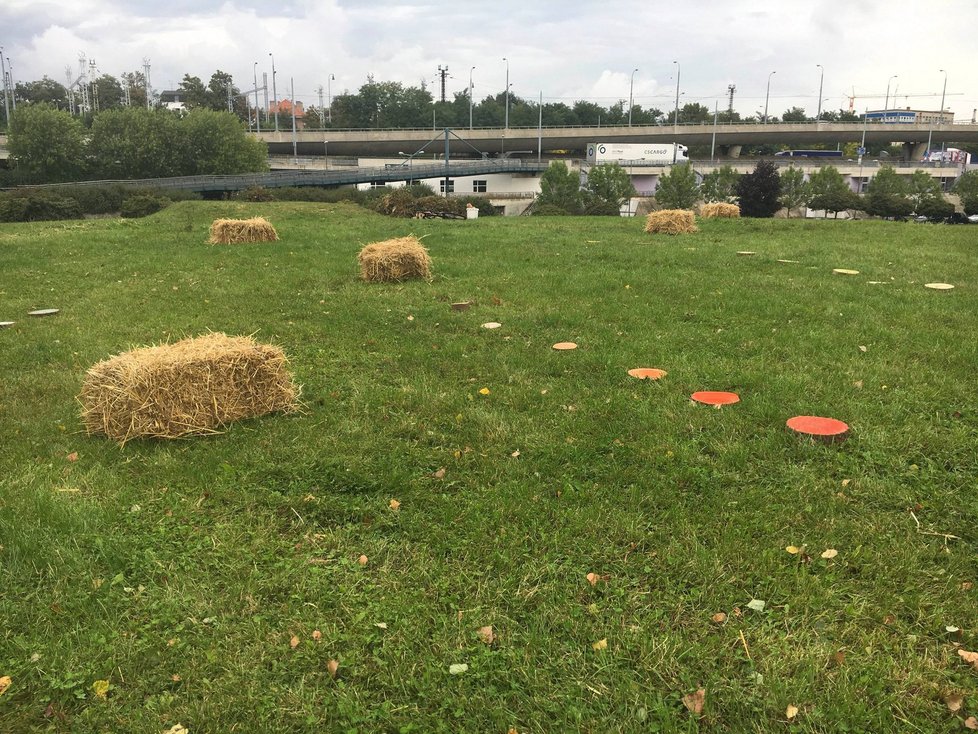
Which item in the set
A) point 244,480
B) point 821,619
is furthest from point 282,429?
point 821,619

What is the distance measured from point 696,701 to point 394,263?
9.59 meters

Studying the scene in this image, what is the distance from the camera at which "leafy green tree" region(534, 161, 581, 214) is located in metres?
40.0

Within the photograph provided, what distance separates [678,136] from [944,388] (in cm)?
10309

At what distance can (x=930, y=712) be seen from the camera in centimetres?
249

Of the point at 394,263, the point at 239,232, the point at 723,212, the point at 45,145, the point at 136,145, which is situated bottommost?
the point at 394,263

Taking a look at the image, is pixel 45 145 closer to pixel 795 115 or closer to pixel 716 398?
pixel 716 398

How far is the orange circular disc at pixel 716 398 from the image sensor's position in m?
5.28

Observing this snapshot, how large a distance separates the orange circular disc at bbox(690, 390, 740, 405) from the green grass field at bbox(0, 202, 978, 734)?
0.11 metres

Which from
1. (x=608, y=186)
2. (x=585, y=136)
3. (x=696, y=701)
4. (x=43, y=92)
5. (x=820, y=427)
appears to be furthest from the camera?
(x=43, y=92)

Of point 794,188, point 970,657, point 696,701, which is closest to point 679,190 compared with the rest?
point 794,188

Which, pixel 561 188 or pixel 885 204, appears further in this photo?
pixel 561 188

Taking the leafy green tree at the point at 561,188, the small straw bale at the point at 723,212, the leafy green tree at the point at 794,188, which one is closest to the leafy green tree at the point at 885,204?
the leafy green tree at the point at 794,188

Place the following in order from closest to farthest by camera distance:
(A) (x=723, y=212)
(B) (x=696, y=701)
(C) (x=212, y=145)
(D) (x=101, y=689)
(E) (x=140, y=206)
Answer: (B) (x=696, y=701), (D) (x=101, y=689), (A) (x=723, y=212), (E) (x=140, y=206), (C) (x=212, y=145)

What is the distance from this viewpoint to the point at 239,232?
17.2m
